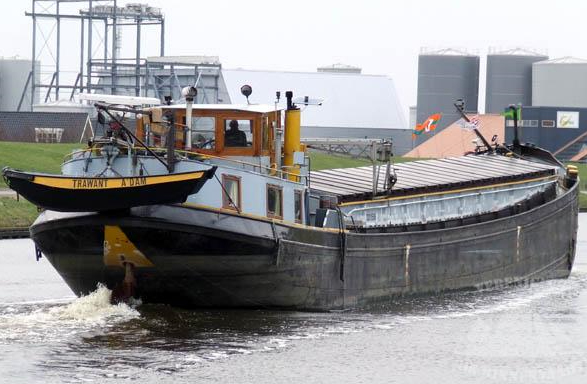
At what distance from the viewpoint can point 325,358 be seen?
952 inches

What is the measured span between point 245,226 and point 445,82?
102 meters

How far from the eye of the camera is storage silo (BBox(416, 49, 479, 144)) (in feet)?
412

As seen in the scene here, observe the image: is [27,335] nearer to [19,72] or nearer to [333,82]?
[333,82]

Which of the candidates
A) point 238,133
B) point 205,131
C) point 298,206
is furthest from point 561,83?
point 205,131

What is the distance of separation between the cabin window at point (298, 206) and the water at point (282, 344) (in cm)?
198

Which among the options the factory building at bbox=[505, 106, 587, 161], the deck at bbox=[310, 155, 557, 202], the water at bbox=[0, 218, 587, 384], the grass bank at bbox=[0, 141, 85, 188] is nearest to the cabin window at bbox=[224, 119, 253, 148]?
the water at bbox=[0, 218, 587, 384]

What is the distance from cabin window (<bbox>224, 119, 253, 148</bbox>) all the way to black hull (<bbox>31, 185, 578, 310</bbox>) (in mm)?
2010

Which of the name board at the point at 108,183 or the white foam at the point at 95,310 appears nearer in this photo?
the name board at the point at 108,183

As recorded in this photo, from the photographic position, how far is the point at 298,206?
1142 inches

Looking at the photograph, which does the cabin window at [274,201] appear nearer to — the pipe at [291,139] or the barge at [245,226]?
the barge at [245,226]

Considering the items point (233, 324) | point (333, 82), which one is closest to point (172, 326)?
point (233, 324)

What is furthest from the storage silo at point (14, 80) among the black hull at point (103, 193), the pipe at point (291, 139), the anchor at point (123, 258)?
the black hull at point (103, 193)

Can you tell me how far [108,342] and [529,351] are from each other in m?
7.51

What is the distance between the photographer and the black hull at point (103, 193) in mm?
24484
